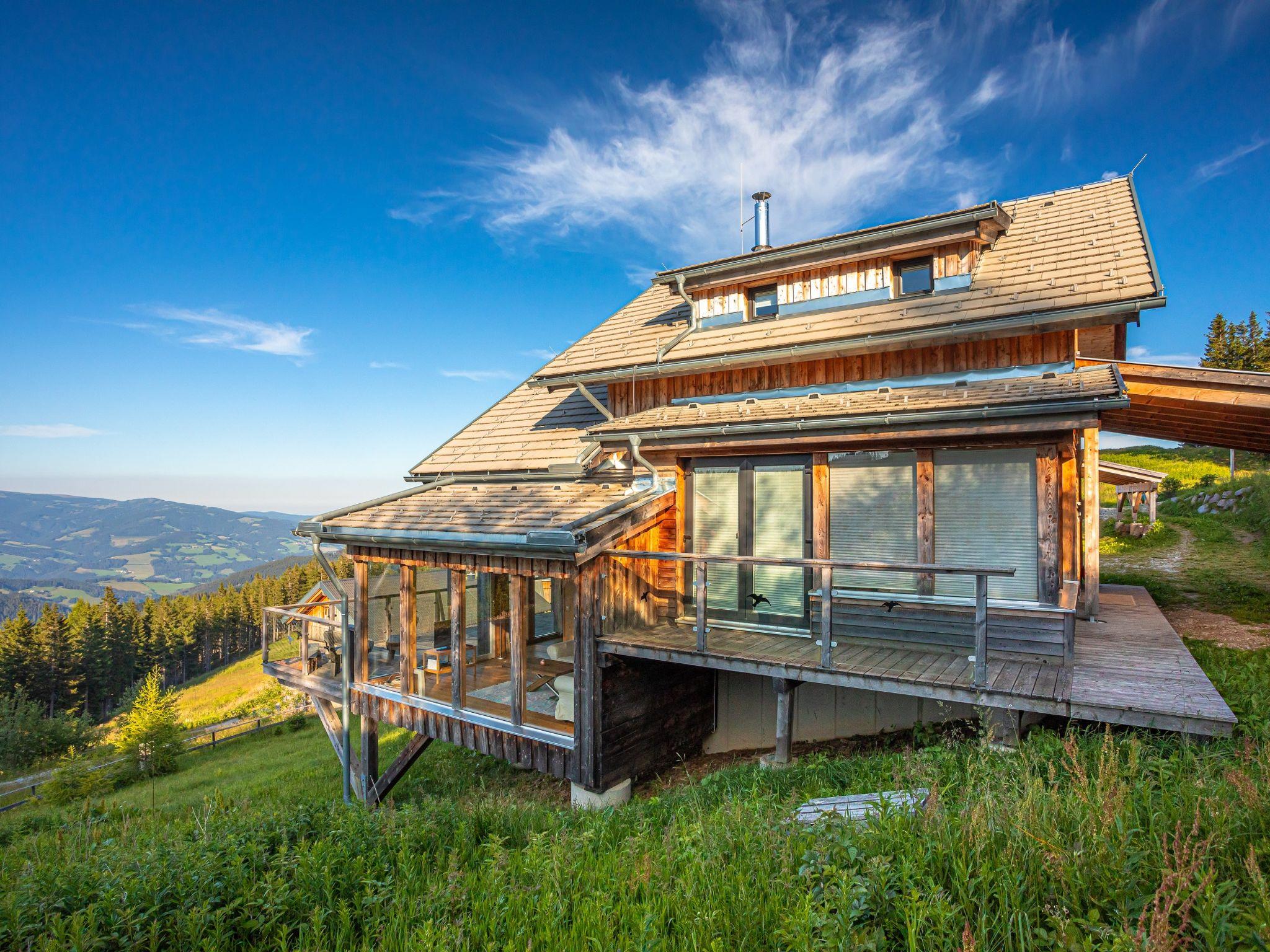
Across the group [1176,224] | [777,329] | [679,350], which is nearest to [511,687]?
[679,350]

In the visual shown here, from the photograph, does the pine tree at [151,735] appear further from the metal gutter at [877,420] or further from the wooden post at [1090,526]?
the wooden post at [1090,526]

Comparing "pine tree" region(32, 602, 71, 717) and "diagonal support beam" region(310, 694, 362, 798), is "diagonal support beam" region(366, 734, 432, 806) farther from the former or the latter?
"pine tree" region(32, 602, 71, 717)

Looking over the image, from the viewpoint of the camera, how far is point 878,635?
22.7 feet

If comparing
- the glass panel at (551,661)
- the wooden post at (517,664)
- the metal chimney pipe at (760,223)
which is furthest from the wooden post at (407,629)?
the metal chimney pipe at (760,223)

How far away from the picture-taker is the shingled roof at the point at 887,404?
18.9 feet

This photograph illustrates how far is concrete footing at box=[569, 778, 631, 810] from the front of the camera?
6859 millimetres

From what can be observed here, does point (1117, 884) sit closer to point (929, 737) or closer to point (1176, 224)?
point (929, 737)

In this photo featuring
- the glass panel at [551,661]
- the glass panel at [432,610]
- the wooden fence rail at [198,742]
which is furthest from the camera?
the wooden fence rail at [198,742]

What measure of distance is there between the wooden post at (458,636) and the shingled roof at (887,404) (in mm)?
2649

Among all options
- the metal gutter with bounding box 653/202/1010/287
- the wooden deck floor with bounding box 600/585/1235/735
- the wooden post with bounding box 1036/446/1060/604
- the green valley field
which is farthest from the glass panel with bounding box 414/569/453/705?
the wooden post with bounding box 1036/446/1060/604

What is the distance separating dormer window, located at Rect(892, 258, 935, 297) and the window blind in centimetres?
323

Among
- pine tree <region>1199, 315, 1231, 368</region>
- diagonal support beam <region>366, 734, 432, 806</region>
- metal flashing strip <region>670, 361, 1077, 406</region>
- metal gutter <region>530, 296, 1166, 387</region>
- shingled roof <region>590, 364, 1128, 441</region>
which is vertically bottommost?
diagonal support beam <region>366, 734, 432, 806</region>

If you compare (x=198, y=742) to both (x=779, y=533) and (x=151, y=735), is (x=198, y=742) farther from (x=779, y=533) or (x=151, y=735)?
(x=779, y=533)

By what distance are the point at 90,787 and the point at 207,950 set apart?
23114 millimetres
